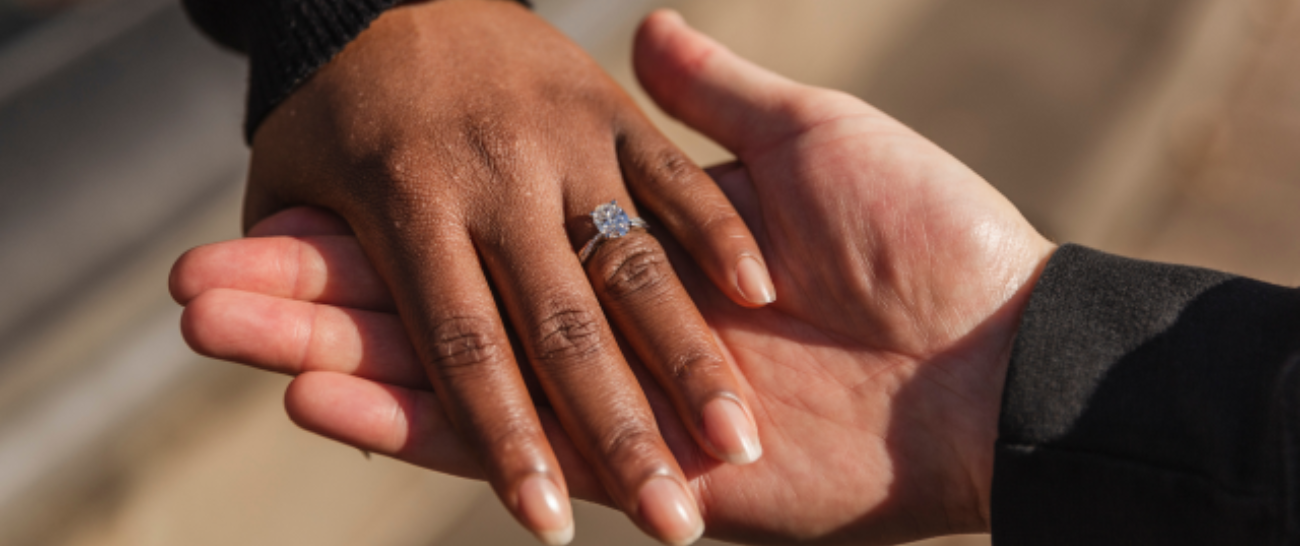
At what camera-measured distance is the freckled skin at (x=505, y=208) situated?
1243mm

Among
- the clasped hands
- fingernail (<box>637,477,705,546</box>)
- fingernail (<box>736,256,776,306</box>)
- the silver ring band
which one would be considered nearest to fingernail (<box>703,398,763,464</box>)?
the clasped hands

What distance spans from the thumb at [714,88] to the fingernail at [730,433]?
66 centimetres

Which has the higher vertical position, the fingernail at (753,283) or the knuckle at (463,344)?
the fingernail at (753,283)

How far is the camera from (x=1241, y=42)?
358cm

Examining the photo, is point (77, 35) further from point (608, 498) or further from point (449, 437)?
point (608, 498)

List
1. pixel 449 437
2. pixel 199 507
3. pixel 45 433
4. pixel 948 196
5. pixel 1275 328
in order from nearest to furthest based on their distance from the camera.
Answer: pixel 1275 328 → pixel 449 437 → pixel 948 196 → pixel 45 433 → pixel 199 507

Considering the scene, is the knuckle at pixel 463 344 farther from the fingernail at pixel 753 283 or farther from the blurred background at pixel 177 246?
the blurred background at pixel 177 246

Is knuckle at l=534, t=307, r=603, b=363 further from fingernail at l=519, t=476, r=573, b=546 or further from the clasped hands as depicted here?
fingernail at l=519, t=476, r=573, b=546

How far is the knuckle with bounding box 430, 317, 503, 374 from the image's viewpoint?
126 cm

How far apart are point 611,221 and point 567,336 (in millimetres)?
244

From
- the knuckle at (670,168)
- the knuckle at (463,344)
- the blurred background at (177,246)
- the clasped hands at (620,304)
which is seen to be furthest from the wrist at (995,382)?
the blurred background at (177,246)

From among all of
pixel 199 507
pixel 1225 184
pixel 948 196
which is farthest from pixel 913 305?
pixel 1225 184

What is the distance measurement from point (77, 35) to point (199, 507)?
1.24 metres

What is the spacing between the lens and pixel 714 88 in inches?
68.3
